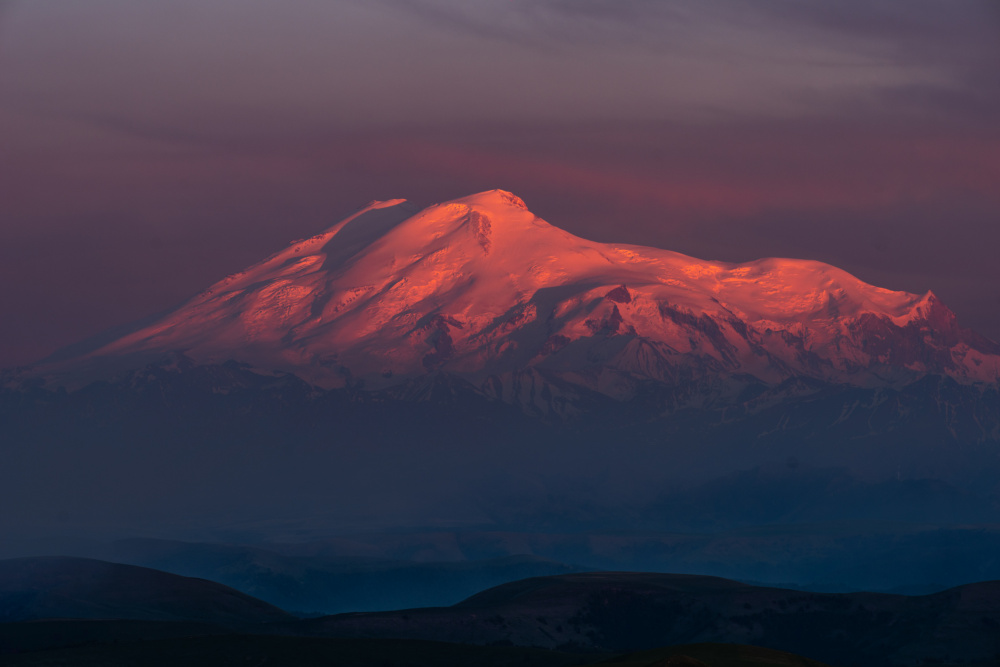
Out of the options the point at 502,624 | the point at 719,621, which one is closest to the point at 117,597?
the point at 502,624

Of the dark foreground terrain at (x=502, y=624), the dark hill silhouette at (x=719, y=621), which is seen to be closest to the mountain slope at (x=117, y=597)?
the dark foreground terrain at (x=502, y=624)

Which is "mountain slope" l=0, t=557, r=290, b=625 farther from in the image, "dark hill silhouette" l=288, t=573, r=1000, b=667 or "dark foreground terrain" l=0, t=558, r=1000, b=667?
"dark hill silhouette" l=288, t=573, r=1000, b=667

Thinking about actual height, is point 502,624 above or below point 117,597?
below

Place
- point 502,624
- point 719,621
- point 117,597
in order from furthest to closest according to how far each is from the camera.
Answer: point 117,597
point 719,621
point 502,624

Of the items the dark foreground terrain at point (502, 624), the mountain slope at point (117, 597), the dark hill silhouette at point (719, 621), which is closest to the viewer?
the dark foreground terrain at point (502, 624)

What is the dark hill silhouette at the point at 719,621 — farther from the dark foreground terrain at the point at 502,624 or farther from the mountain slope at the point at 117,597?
the mountain slope at the point at 117,597

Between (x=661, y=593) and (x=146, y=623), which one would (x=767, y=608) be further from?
(x=146, y=623)

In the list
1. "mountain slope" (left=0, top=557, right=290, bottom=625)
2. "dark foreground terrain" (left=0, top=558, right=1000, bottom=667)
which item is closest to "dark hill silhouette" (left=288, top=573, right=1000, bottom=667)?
"dark foreground terrain" (left=0, top=558, right=1000, bottom=667)

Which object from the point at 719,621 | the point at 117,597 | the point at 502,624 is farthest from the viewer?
the point at 117,597

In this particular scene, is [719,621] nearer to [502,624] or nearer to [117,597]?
[502,624]

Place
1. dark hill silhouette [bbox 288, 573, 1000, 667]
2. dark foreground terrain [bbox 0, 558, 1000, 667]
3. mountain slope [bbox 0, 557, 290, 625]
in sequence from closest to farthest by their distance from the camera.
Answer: dark foreground terrain [bbox 0, 558, 1000, 667]
dark hill silhouette [bbox 288, 573, 1000, 667]
mountain slope [bbox 0, 557, 290, 625]
